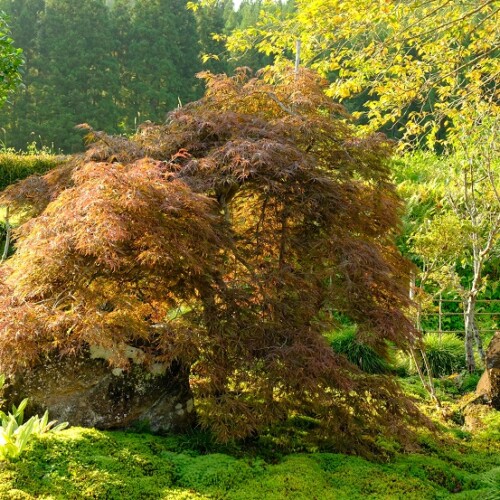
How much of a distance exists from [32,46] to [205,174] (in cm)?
2447

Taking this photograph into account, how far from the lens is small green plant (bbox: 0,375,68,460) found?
10.5ft

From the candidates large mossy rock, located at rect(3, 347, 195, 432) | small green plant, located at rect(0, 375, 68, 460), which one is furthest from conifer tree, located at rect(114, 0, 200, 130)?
small green plant, located at rect(0, 375, 68, 460)

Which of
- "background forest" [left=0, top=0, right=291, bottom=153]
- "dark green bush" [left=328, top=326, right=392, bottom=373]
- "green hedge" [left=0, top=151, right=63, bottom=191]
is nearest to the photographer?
"dark green bush" [left=328, top=326, right=392, bottom=373]

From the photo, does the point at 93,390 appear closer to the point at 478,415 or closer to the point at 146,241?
the point at 146,241

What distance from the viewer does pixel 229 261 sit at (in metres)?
4.24

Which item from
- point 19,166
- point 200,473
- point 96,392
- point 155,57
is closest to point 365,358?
point 200,473

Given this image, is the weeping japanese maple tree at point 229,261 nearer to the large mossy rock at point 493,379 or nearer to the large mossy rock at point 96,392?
the large mossy rock at point 96,392

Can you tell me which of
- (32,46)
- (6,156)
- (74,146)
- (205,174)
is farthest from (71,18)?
(205,174)

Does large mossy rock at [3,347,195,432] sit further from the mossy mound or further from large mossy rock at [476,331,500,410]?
large mossy rock at [476,331,500,410]

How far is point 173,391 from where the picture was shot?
4.04m

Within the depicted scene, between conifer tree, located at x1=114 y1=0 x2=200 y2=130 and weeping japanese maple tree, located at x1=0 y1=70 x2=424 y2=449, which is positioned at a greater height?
conifer tree, located at x1=114 y1=0 x2=200 y2=130

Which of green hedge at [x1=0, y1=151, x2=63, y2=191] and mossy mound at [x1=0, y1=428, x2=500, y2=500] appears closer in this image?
mossy mound at [x1=0, y1=428, x2=500, y2=500]

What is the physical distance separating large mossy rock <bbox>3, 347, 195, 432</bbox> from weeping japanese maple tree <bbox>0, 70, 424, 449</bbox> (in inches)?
4.8

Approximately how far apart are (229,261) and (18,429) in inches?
70.4
